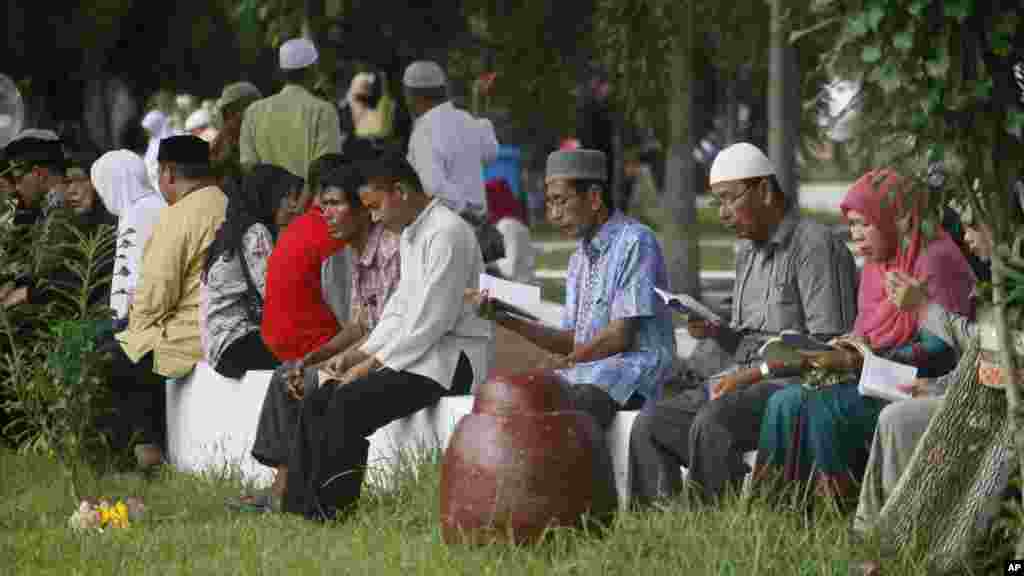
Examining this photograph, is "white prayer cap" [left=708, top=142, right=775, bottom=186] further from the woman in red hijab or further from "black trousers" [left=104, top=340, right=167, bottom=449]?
the woman in red hijab

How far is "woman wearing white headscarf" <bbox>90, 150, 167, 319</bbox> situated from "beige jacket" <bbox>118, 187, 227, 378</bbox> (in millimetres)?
866

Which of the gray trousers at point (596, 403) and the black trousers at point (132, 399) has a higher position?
the gray trousers at point (596, 403)

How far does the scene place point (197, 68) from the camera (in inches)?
1246

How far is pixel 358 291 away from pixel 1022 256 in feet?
11.9

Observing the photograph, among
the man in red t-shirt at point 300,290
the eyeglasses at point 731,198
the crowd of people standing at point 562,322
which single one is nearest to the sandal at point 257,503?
the crowd of people standing at point 562,322

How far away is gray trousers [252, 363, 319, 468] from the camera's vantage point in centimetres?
883

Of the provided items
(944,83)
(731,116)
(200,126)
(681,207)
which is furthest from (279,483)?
(731,116)

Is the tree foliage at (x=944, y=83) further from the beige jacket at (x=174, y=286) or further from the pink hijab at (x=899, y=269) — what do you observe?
the beige jacket at (x=174, y=286)

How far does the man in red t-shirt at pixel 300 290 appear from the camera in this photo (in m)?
9.26

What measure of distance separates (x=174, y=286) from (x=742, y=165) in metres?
3.51

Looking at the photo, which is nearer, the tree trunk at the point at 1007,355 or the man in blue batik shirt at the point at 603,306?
the tree trunk at the point at 1007,355

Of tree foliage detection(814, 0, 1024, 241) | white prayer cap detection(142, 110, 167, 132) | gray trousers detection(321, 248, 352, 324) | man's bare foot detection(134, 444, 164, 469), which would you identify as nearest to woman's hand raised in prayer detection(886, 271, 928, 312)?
tree foliage detection(814, 0, 1024, 241)

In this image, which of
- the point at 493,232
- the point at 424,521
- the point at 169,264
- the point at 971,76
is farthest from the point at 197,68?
the point at 971,76

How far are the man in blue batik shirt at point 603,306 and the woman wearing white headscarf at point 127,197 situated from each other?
369 cm
